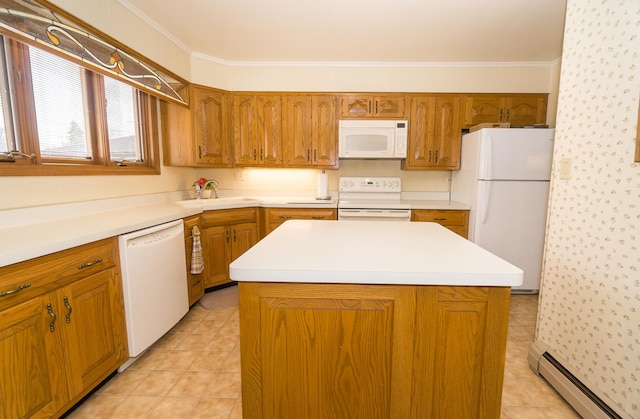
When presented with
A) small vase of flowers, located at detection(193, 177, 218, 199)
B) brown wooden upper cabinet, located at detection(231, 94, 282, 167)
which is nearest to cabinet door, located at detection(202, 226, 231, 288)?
small vase of flowers, located at detection(193, 177, 218, 199)

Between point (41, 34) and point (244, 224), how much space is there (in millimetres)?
2041

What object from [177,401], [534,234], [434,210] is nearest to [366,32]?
[434,210]

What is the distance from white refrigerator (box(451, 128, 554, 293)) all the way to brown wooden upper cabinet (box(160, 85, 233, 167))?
2710 millimetres

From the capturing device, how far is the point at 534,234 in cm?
284

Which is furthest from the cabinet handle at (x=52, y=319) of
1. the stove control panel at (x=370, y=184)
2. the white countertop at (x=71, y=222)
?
the stove control panel at (x=370, y=184)

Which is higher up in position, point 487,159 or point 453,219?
point 487,159

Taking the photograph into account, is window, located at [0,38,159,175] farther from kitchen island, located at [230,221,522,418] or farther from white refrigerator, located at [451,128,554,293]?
white refrigerator, located at [451,128,554,293]

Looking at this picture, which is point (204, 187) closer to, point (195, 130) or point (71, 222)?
point (195, 130)

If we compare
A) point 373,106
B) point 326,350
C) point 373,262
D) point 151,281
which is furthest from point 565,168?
point 151,281

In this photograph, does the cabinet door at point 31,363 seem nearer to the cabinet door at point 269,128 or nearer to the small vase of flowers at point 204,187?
the small vase of flowers at point 204,187

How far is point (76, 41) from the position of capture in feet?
5.22

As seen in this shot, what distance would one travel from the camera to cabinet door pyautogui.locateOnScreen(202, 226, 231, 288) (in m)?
2.81

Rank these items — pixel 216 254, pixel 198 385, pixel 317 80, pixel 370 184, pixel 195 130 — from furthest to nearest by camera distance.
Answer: pixel 370 184, pixel 317 80, pixel 195 130, pixel 216 254, pixel 198 385

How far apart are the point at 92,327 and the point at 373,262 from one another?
1.49m
